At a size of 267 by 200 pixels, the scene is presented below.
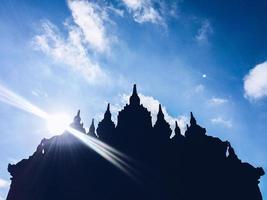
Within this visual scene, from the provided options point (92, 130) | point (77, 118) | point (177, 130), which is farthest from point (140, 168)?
point (77, 118)

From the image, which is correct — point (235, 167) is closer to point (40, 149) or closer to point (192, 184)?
point (192, 184)

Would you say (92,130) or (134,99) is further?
(92,130)

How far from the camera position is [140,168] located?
5781cm

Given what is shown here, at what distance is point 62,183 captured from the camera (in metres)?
57.9

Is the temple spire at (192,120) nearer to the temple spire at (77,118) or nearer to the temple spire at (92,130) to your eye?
the temple spire at (92,130)

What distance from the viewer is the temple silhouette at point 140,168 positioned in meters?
55.6

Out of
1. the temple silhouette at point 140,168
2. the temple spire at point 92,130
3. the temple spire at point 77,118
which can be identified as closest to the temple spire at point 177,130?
the temple silhouette at point 140,168

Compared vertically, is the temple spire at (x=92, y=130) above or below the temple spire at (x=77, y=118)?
below

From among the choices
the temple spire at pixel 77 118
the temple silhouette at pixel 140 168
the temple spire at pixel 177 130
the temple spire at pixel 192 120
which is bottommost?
the temple silhouette at pixel 140 168

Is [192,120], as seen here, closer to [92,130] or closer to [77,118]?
[92,130]

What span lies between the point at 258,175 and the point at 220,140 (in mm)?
9584

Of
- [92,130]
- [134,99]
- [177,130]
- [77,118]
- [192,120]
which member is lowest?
[92,130]

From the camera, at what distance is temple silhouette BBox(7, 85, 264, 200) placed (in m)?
55.6

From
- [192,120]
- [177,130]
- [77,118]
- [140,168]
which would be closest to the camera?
[140,168]
